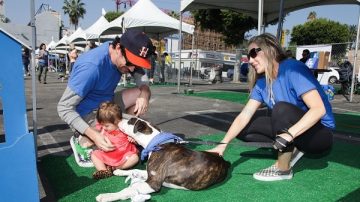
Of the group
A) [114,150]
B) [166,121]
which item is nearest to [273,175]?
[114,150]

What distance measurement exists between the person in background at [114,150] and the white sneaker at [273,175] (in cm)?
133

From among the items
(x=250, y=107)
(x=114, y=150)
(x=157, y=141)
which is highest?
(x=250, y=107)

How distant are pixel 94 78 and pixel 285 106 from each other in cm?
193

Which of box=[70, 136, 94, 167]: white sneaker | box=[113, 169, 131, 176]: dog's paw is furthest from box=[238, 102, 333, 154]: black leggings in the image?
box=[70, 136, 94, 167]: white sneaker

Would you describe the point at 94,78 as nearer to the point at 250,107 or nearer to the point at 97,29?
the point at 250,107

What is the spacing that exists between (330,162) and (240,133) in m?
1.35

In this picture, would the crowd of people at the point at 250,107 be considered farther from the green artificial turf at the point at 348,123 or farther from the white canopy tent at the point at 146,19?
the white canopy tent at the point at 146,19

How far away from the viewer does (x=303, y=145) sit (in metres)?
3.30

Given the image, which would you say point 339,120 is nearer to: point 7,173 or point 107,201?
point 107,201

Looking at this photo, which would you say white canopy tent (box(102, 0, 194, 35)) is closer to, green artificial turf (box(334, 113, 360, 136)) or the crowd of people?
green artificial turf (box(334, 113, 360, 136))

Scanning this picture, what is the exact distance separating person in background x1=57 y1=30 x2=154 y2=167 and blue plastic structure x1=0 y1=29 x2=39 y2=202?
0.59m

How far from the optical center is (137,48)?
10.4ft

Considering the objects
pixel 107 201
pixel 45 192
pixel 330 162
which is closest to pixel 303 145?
pixel 330 162

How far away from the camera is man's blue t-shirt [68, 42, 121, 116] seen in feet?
10.7
